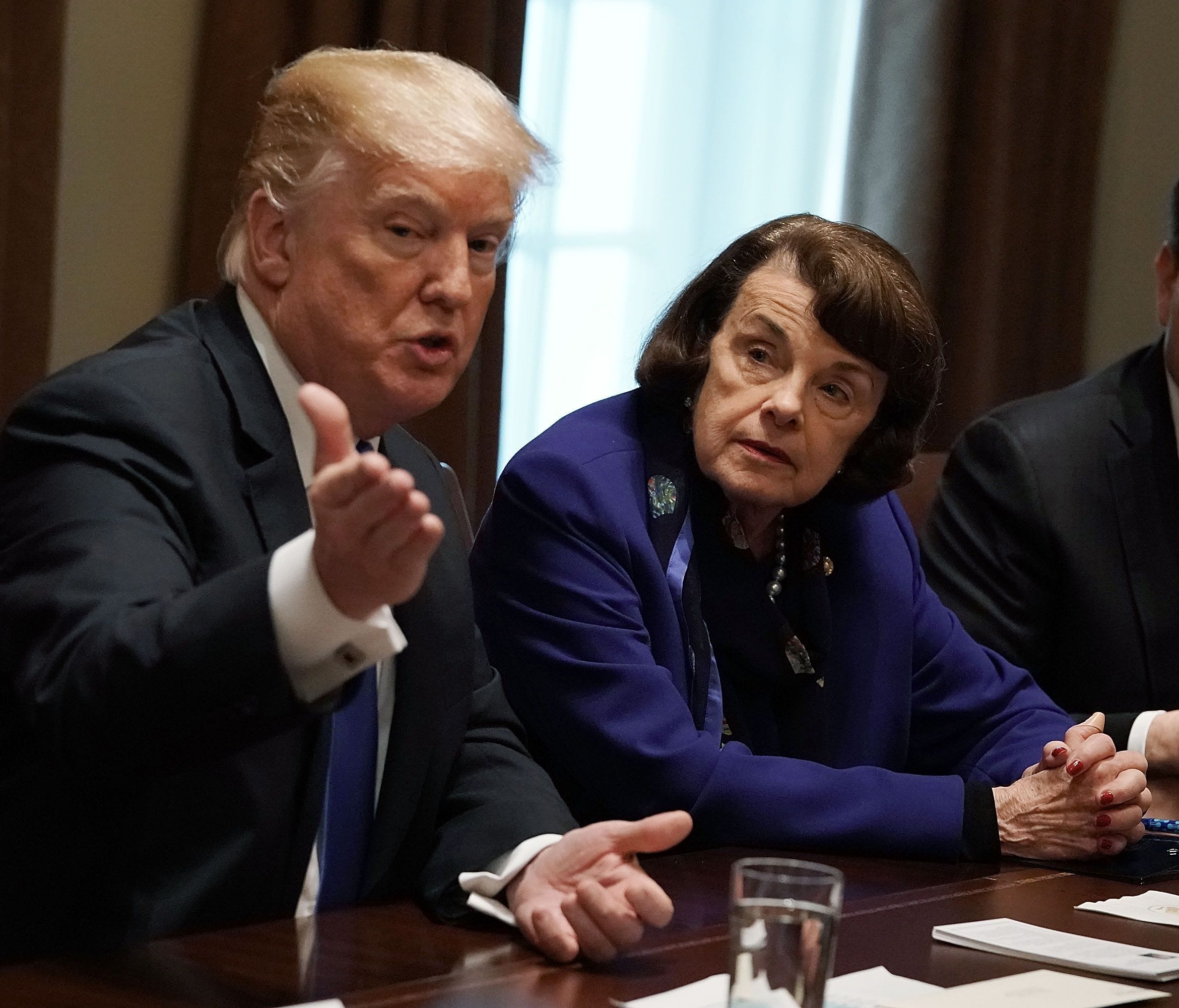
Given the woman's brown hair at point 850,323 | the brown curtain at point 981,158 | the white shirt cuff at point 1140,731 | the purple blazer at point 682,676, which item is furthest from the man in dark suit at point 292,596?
the brown curtain at point 981,158

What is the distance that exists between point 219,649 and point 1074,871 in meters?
1.12

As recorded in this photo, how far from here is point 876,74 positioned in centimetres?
445

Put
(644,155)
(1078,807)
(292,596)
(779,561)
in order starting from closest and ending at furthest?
(292,596), (1078,807), (779,561), (644,155)

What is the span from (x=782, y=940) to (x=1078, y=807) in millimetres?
953

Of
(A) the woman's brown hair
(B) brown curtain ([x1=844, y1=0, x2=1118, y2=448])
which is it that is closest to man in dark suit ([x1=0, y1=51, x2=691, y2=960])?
(A) the woman's brown hair

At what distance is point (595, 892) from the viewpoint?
1.36m

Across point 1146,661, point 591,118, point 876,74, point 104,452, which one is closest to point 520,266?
point 591,118

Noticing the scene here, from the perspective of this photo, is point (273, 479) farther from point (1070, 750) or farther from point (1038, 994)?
point (1070, 750)

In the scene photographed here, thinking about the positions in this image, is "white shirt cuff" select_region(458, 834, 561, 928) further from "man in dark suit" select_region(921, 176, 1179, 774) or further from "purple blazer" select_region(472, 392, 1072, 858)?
"man in dark suit" select_region(921, 176, 1179, 774)

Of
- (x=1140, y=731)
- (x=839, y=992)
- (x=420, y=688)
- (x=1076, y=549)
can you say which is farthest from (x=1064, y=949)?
(x=1076, y=549)

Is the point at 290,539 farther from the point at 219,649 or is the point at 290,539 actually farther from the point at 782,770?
the point at 782,770

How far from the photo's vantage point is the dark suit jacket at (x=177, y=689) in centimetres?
123

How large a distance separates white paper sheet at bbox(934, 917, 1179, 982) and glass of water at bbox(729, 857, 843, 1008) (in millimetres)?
410

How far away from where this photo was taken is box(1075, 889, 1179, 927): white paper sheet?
1.64m
